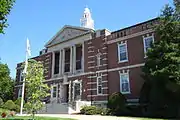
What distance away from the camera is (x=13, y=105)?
35469mm

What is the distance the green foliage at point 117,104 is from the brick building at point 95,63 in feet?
6.40

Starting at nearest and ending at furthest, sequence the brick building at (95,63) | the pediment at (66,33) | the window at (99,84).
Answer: the brick building at (95,63)
the window at (99,84)
the pediment at (66,33)

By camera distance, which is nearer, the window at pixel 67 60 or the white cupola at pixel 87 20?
the window at pixel 67 60

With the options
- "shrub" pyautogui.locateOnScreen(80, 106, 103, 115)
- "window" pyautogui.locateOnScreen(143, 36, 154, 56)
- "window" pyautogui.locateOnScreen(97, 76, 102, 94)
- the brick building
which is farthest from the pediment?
"shrub" pyautogui.locateOnScreen(80, 106, 103, 115)

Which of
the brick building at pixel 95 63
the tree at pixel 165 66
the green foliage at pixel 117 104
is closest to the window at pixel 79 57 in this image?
the brick building at pixel 95 63

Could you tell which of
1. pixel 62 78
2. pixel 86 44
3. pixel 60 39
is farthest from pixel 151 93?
pixel 60 39

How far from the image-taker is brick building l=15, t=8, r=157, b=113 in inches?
1098

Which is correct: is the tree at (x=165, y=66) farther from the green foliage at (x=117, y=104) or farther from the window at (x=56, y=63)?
the window at (x=56, y=63)

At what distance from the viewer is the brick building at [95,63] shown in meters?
27.9

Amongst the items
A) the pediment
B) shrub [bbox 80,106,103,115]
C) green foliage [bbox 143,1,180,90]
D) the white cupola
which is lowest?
shrub [bbox 80,106,103,115]

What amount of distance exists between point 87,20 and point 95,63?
39.6 ft

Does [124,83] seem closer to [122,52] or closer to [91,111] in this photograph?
[122,52]

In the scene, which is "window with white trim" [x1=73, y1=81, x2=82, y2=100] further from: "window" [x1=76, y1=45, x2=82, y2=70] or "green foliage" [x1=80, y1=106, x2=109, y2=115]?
"green foliage" [x1=80, y1=106, x2=109, y2=115]

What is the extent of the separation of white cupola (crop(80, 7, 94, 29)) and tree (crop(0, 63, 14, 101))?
694 inches
